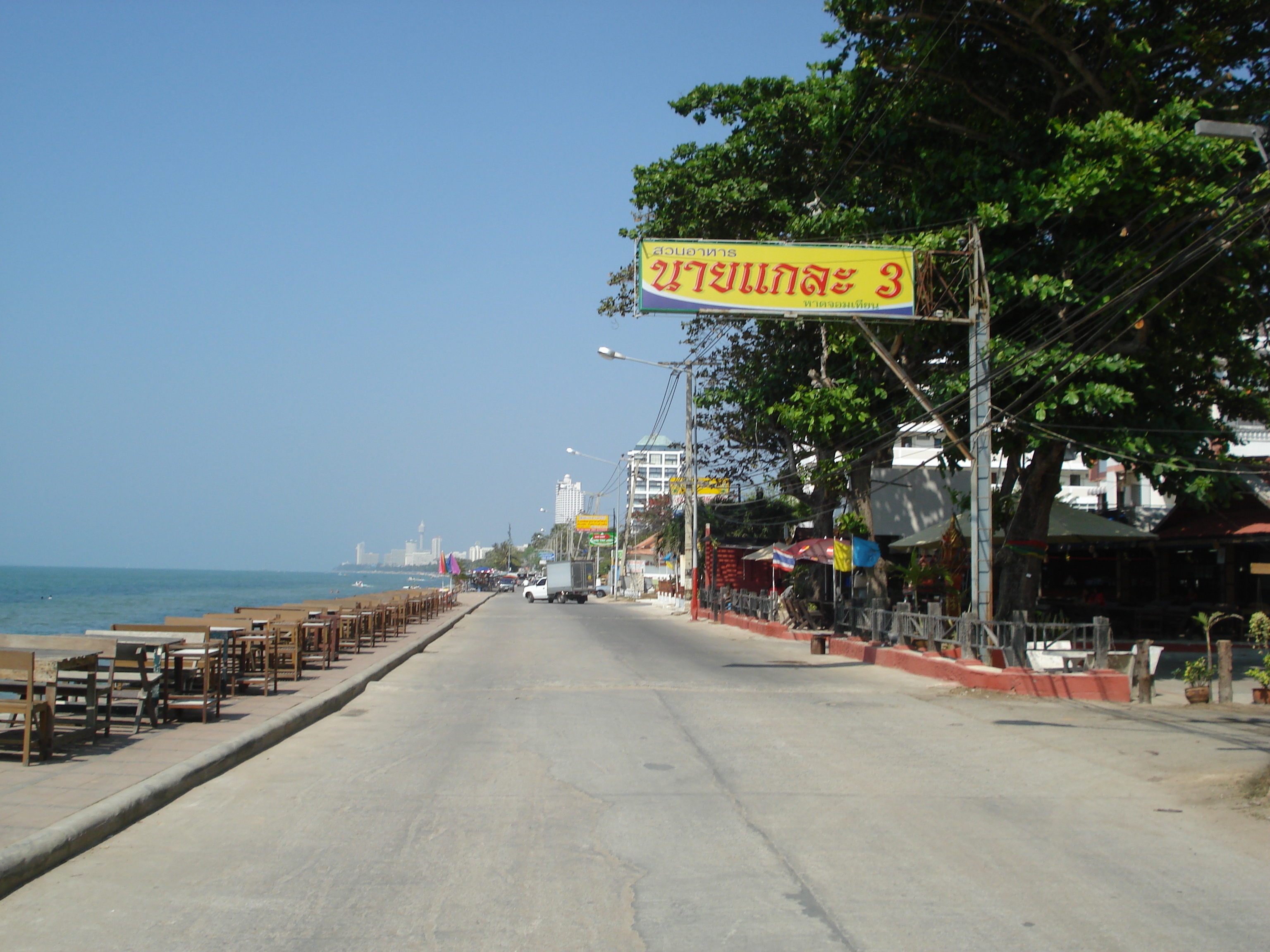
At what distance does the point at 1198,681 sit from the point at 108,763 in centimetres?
1350

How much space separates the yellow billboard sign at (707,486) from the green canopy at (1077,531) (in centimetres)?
1562

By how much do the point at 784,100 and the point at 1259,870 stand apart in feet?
66.9

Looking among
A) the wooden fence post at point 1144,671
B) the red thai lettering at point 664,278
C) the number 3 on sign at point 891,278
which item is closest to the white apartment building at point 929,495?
the number 3 on sign at point 891,278

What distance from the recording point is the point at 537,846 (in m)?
6.46

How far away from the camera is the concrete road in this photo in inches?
196

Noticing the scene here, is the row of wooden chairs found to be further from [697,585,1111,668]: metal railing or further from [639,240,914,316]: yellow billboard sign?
[697,585,1111,668]: metal railing

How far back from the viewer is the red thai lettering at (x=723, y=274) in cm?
1445

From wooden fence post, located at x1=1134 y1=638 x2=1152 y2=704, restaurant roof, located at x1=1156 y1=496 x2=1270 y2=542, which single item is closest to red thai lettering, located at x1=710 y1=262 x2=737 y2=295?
wooden fence post, located at x1=1134 y1=638 x2=1152 y2=704

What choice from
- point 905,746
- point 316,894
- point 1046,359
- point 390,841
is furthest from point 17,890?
point 1046,359

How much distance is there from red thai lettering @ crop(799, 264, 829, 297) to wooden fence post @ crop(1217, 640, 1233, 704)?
716 centimetres

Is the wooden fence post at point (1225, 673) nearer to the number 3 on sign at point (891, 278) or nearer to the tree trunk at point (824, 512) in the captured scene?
the number 3 on sign at point (891, 278)

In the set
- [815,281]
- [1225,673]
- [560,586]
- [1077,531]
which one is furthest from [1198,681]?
[560,586]

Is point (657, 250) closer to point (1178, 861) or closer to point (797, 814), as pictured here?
point (797, 814)

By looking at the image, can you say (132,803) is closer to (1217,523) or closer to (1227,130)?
(1227,130)
